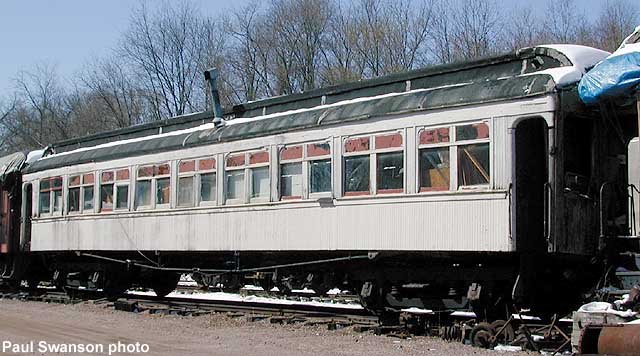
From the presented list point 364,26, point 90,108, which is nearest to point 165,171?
point 364,26

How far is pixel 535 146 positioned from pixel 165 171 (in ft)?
25.2

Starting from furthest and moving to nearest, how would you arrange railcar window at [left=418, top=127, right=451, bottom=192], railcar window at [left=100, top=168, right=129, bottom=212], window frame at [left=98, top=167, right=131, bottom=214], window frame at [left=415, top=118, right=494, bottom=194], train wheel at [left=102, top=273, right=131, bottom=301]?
train wheel at [left=102, top=273, right=131, bottom=301] → railcar window at [left=100, top=168, right=129, bottom=212] → window frame at [left=98, top=167, right=131, bottom=214] → railcar window at [left=418, top=127, right=451, bottom=192] → window frame at [left=415, top=118, right=494, bottom=194]

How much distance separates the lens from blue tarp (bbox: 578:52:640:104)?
9461 mm

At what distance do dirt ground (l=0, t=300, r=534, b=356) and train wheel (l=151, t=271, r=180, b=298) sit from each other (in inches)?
139

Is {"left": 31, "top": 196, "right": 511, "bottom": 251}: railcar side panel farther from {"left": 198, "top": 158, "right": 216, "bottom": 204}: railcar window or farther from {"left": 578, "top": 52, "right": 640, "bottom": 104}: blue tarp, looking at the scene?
{"left": 578, "top": 52, "right": 640, "bottom": 104}: blue tarp

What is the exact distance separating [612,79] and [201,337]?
614 cm

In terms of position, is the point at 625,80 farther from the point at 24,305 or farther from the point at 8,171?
the point at 8,171

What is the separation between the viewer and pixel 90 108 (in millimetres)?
48844

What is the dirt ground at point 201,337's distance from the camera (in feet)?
32.0

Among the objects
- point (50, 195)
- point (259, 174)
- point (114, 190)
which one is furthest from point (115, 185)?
point (259, 174)

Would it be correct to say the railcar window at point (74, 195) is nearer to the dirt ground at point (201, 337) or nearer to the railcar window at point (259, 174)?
the dirt ground at point (201, 337)

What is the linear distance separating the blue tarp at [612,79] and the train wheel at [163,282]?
10.8m

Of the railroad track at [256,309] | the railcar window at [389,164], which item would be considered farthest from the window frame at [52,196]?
the railcar window at [389,164]

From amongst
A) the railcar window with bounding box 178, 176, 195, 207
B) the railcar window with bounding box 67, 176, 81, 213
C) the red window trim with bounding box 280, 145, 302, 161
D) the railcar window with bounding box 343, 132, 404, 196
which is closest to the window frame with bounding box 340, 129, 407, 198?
the railcar window with bounding box 343, 132, 404, 196
